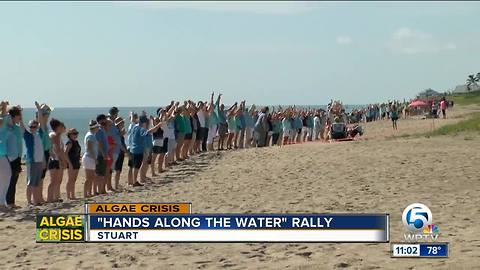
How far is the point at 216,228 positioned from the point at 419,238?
7.47 ft

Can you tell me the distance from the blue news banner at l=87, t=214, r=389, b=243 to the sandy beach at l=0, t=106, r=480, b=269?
0.44 feet

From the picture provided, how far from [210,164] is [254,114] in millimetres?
6484

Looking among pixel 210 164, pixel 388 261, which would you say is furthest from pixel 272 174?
pixel 388 261

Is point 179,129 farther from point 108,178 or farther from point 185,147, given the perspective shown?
point 108,178

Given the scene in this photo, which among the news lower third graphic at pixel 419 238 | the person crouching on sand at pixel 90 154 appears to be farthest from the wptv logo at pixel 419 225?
the person crouching on sand at pixel 90 154

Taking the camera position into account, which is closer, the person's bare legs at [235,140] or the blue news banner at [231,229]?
the blue news banner at [231,229]

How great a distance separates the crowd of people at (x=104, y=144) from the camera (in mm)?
10516

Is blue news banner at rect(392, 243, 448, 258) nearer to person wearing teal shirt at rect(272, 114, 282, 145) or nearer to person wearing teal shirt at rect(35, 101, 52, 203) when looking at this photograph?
person wearing teal shirt at rect(35, 101, 52, 203)

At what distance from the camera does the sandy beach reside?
21.0 feet

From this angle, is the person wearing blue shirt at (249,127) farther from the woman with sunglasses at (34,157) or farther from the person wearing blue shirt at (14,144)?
the person wearing blue shirt at (14,144)

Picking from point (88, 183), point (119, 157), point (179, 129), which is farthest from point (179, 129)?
point (88, 183)

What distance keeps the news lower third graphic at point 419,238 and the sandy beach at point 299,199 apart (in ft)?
0.37

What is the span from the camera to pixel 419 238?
682cm

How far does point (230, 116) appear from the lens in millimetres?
20609
